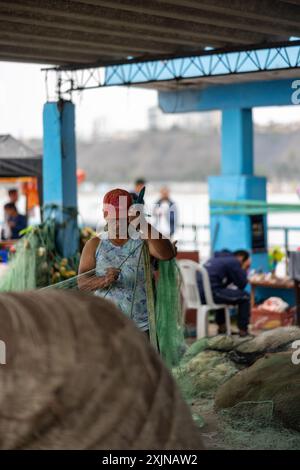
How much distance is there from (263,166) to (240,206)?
4408 cm

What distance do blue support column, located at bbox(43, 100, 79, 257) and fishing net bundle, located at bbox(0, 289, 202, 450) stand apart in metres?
8.55

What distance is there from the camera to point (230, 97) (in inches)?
557

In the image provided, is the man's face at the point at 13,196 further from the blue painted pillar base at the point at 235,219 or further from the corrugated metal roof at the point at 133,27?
the corrugated metal roof at the point at 133,27

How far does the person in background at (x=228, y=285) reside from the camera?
9.55 metres

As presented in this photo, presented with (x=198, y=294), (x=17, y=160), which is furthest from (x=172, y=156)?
(x=198, y=294)

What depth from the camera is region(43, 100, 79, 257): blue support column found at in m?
10.8

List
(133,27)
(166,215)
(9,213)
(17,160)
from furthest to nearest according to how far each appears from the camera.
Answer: (166,215), (9,213), (17,160), (133,27)

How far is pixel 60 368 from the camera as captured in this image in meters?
2.08

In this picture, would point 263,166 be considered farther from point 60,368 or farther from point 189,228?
Result: point 60,368

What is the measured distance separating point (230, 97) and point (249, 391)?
8938 mm

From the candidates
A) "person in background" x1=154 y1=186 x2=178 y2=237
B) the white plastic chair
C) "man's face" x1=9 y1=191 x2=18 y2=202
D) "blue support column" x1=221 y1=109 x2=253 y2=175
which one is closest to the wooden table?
the white plastic chair

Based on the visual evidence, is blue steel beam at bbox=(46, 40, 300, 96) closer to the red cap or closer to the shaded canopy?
the shaded canopy

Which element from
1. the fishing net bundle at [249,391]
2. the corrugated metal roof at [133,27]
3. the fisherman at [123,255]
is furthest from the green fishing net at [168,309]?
the corrugated metal roof at [133,27]

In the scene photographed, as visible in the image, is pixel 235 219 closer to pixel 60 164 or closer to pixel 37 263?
pixel 60 164
